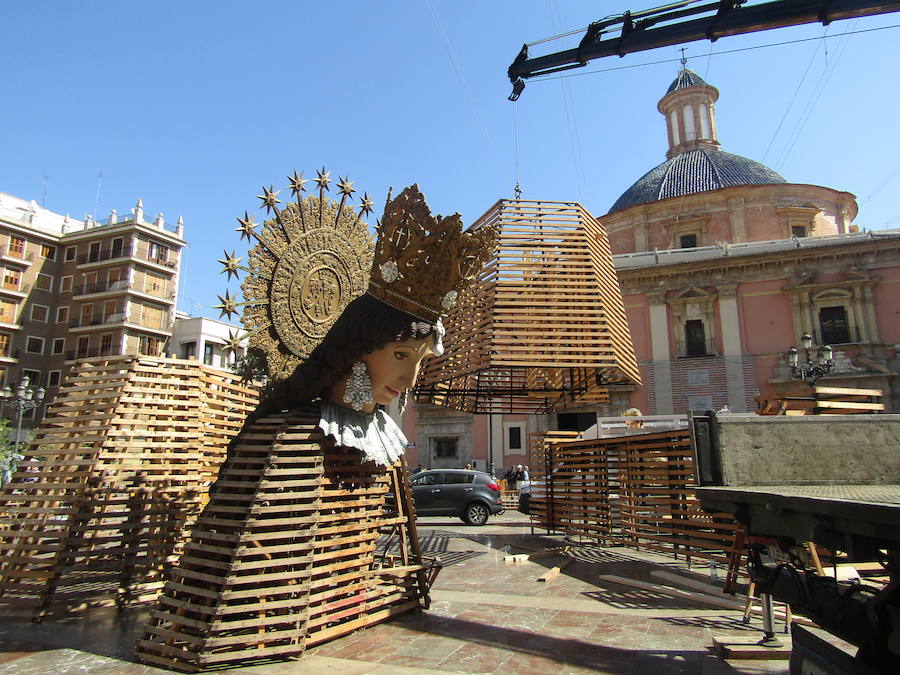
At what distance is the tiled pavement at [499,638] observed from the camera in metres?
4.34

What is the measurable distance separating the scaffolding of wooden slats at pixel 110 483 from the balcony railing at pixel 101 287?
3655 centimetres

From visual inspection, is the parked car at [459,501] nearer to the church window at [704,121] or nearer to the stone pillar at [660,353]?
the stone pillar at [660,353]

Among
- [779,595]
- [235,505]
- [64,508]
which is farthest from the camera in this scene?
[64,508]

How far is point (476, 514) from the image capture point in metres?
14.8

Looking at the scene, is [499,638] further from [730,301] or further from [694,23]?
[730,301]

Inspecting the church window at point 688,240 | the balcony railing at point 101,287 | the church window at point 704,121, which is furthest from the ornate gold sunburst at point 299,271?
the balcony railing at point 101,287

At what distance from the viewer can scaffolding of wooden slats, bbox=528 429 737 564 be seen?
7.80m

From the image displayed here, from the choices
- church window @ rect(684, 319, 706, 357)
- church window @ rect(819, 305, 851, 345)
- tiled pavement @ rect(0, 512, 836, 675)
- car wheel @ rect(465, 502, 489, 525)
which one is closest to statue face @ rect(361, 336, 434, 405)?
tiled pavement @ rect(0, 512, 836, 675)

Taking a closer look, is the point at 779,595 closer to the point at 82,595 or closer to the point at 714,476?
the point at 714,476

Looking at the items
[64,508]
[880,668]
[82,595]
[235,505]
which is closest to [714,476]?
[880,668]

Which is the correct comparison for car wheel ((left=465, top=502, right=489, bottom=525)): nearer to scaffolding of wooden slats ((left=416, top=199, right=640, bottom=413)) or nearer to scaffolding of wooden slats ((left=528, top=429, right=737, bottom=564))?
scaffolding of wooden slats ((left=528, top=429, right=737, bottom=564))

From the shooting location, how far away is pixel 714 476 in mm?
3789

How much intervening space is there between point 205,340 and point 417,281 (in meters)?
38.5

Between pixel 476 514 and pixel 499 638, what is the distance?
9.91m
